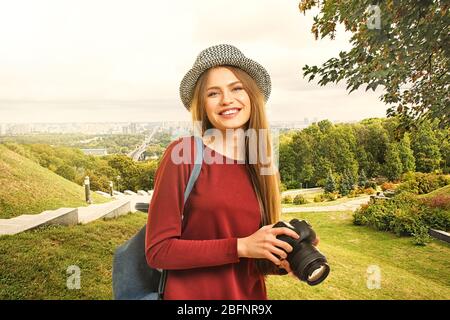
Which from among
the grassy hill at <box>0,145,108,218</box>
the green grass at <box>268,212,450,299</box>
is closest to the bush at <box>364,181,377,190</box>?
the green grass at <box>268,212,450,299</box>

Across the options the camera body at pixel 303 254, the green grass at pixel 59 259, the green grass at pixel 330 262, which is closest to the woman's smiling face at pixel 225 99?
the camera body at pixel 303 254

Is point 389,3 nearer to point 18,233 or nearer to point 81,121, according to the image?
point 81,121

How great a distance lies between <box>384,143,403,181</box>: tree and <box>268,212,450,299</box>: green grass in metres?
0.40

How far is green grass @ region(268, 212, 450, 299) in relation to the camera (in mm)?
2805

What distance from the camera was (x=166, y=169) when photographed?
136 centimetres

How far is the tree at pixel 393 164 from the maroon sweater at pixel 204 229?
66.3 inches

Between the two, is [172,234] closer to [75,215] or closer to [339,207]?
[339,207]

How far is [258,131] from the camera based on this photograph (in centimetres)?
165

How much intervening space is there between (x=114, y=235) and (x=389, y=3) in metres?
2.40

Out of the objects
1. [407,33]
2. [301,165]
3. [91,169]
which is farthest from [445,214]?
[91,169]

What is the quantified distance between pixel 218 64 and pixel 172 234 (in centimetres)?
63

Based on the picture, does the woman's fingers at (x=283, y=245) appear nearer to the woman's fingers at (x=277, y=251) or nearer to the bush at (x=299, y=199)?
the woman's fingers at (x=277, y=251)

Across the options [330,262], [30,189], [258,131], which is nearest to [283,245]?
[258,131]

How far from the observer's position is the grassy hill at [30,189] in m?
3.14
